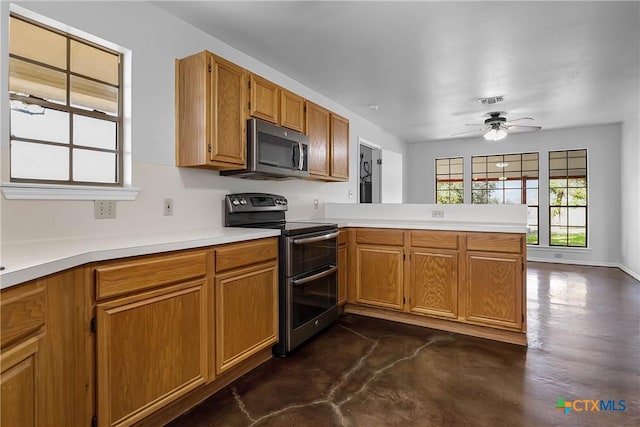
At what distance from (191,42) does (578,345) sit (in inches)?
145

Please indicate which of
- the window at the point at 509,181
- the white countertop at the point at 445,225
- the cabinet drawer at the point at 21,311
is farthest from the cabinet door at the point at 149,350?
the window at the point at 509,181

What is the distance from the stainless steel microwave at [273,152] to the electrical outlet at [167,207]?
505 mm

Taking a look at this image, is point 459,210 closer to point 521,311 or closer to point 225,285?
point 521,311

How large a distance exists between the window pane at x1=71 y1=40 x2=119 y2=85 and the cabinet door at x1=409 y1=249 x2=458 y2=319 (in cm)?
262

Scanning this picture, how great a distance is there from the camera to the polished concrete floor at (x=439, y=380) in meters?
1.79

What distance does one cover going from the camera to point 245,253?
6.97ft

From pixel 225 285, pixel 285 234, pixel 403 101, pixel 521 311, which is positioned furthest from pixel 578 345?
pixel 403 101

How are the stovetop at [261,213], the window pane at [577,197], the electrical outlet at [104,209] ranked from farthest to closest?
the window pane at [577,197], the stovetop at [261,213], the electrical outlet at [104,209]

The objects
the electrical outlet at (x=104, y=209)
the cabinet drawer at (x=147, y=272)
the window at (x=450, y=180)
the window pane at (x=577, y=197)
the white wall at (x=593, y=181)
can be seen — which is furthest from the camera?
the window at (x=450, y=180)

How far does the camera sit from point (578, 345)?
8.74 feet

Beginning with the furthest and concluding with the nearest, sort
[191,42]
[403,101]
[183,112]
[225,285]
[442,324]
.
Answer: [403,101]
[442,324]
[191,42]
[183,112]
[225,285]

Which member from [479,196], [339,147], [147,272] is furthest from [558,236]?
[147,272]

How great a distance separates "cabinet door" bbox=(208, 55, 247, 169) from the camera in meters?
2.31

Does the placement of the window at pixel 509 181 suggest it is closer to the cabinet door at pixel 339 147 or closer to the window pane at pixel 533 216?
the window pane at pixel 533 216
